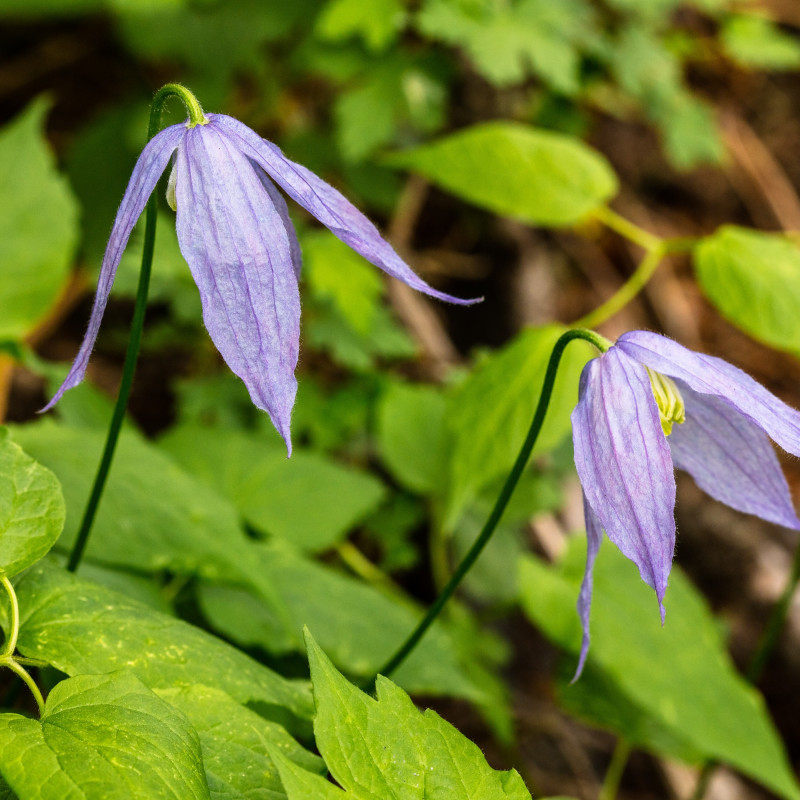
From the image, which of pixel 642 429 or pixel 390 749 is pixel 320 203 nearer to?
pixel 642 429

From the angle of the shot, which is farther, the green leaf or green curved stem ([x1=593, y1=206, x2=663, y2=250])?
the green leaf

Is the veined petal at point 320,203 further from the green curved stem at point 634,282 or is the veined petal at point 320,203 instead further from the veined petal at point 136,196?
the green curved stem at point 634,282

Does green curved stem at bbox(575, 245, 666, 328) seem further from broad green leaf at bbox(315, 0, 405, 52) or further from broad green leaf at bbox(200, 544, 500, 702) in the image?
broad green leaf at bbox(315, 0, 405, 52)

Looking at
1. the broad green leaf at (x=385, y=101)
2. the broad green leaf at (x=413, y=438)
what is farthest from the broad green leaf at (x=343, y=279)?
the broad green leaf at (x=385, y=101)

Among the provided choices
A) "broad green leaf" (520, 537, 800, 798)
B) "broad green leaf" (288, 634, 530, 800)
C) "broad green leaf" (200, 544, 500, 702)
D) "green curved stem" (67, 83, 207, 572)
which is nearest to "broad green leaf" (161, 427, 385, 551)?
"broad green leaf" (200, 544, 500, 702)

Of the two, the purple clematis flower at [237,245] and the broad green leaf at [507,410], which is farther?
the broad green leaf at [507,410]

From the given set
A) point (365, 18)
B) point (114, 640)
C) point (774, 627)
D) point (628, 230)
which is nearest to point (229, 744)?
point (114, 640)
